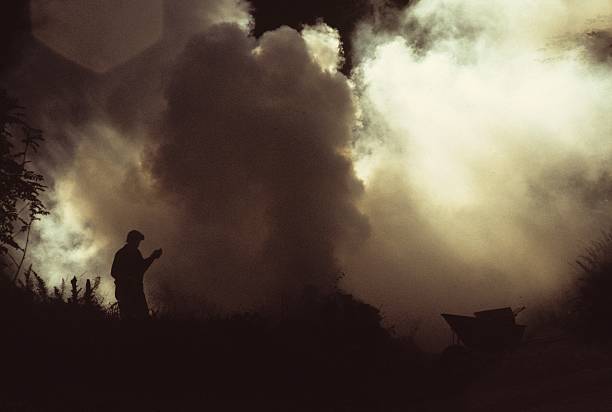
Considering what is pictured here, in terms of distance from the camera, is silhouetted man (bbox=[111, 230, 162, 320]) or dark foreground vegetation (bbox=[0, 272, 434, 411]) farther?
silhouetted man (bbox=[111, 230, 162, 320])

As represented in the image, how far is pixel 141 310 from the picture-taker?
8430 millimetres

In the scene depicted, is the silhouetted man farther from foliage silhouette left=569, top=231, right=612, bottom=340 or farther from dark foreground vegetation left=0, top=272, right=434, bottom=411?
foliage silhouette left=569, top=231, right=612, bottom=340

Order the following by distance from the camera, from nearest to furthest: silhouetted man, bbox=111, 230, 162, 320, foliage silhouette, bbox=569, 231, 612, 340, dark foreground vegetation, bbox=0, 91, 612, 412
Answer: dark foreground vegetation, bbox=0, 91, 612, 412 → foliage silhouette, bbox=569, 231, 612, 340 → silhouetted man, bbox=111, 230, 162, 320

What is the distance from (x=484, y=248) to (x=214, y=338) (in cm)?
934

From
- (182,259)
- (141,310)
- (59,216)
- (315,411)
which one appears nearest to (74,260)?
(59,216)

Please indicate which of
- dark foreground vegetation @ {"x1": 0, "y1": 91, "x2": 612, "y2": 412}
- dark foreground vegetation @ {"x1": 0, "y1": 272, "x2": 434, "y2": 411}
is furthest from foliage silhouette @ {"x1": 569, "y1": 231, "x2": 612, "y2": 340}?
dark foreground vegetation @ {"x1": 0, "y1": 272, "x2": 434, "y2": 411}

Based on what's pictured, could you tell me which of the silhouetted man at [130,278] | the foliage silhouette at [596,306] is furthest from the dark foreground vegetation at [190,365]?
the foliage silhouette at [596,306]

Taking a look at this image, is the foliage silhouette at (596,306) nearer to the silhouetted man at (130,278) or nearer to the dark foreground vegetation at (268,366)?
the dark foreground vegetation at (268,366)

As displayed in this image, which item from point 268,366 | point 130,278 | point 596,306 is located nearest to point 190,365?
point 268,366

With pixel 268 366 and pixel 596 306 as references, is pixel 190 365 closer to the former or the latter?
pixel 268 366

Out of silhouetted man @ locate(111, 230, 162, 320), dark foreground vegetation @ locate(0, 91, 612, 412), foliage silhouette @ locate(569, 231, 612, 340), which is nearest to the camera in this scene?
dark foreground vegetation @ locate(0, 91, 612, 412)

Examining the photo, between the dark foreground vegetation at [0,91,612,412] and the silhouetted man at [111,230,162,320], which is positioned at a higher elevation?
the silhouetted man at [111,230,162,320]

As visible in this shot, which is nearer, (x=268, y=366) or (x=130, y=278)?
(x=268, y=366)

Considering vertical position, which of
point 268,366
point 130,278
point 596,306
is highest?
point 130,278
